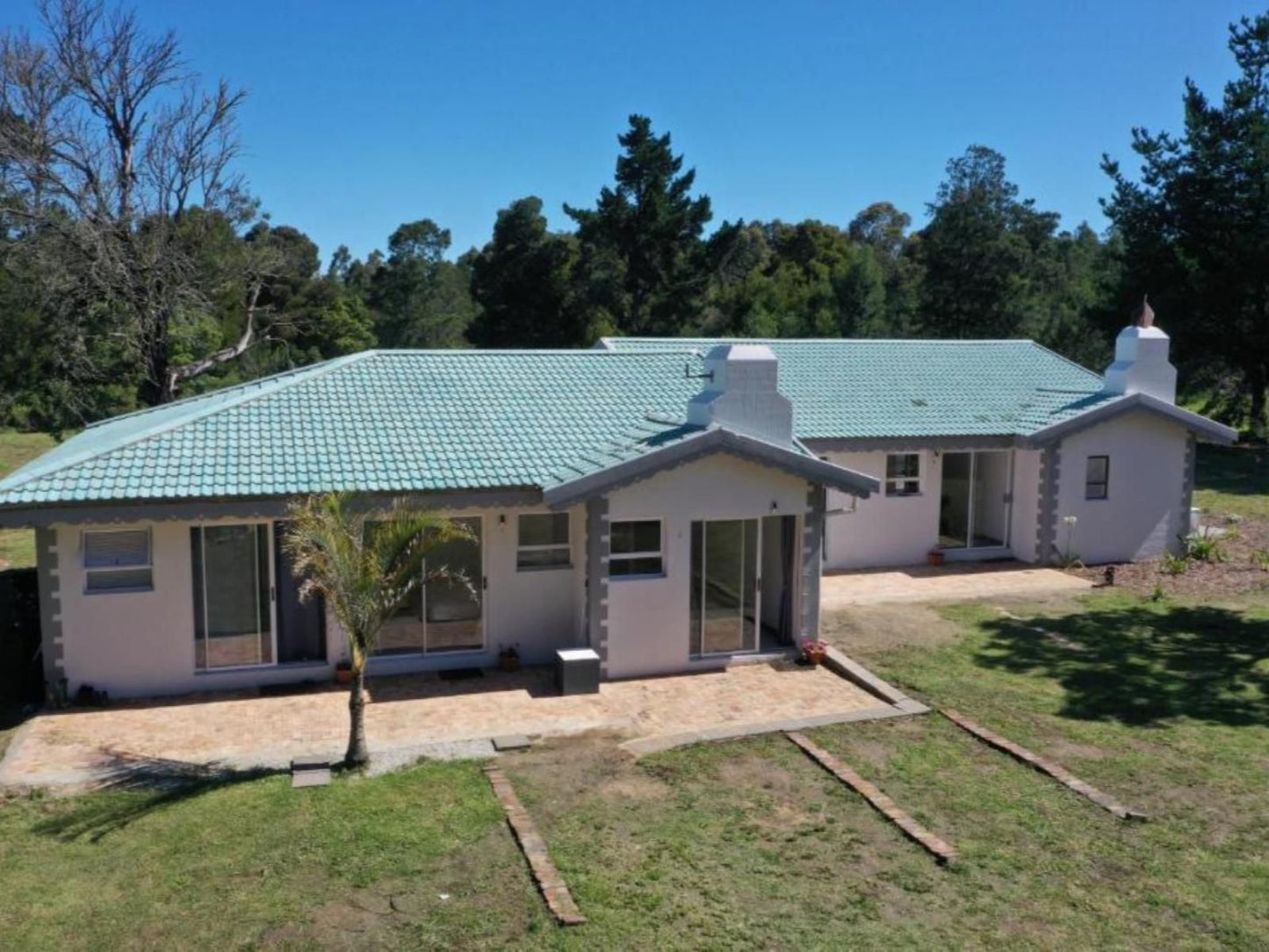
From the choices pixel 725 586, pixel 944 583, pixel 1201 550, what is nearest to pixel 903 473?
pixel 944 583

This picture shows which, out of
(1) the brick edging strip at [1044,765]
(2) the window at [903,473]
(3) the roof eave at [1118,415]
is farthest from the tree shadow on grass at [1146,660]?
(2) the window at [903,473]

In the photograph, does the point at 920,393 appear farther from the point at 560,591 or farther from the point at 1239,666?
the point at 560,591

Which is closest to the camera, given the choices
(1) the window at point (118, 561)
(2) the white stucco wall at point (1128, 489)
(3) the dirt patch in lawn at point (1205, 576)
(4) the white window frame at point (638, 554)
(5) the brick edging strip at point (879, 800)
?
(5) the brick edging strip at point (879, 800)

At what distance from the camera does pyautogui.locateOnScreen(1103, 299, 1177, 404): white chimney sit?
24.3m

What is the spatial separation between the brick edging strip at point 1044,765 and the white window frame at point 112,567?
11103 millimetres

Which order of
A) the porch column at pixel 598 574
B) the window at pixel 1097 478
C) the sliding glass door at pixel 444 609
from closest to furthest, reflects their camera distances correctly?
the porch column at pixel 598 574
the sliding glass door at pixel 444 609
the window at pixel 1097 478

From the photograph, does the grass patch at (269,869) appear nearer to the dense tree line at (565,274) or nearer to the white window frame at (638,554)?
the white window frame at (638,554)

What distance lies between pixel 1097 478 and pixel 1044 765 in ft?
43.5

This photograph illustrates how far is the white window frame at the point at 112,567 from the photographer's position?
48.7ft

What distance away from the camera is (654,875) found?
10.0 meters

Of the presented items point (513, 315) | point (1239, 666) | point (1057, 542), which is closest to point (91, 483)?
point (1239, 666)

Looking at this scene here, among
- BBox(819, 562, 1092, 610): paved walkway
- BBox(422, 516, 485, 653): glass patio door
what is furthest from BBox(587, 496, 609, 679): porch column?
BBox(819, 562, 1092, 610): paved walkway

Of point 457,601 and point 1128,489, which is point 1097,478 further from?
point 457,601

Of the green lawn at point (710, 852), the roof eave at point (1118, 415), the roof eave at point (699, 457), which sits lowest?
the green lawn at point (710, 852)
